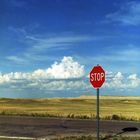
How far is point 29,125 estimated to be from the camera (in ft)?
106

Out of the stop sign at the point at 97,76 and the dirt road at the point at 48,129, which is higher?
the stop sign at the point at 97,76

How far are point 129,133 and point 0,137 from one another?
742 cm

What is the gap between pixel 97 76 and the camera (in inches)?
808

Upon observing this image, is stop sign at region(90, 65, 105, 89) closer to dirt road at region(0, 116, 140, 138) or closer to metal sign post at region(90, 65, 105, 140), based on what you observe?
metal sign post at region(90, 65, 105, 140)

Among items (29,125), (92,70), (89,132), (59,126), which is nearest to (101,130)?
(89,132)

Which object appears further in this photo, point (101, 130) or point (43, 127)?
point (43, 127)

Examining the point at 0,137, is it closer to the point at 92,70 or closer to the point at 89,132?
the point at 89,132

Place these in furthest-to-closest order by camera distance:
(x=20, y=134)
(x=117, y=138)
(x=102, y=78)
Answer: (x=20, y=134), (x=117, y=138), (x=102, y=78)

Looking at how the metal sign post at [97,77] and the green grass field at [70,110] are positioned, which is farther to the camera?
the green grass field at [70,110]

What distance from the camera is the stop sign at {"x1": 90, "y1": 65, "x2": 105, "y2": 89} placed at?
20.4m

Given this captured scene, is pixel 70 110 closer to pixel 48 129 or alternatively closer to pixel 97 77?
pixel 48 129

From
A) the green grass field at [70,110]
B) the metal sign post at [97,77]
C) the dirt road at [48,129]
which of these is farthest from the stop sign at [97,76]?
the green grass field at [70,110]

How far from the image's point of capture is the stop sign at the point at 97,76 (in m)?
20.4

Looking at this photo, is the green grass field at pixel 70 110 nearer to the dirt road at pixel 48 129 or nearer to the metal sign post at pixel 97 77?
the dirt road at pixel 48 129
